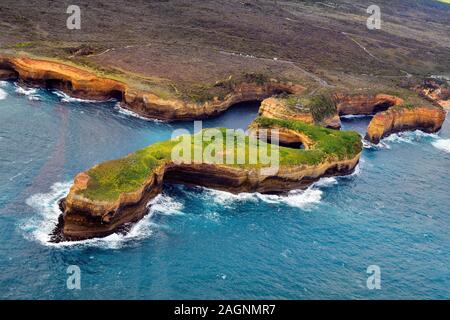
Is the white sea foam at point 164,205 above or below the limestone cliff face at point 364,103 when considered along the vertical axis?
below

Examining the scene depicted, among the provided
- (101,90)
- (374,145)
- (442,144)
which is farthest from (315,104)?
(101,90)

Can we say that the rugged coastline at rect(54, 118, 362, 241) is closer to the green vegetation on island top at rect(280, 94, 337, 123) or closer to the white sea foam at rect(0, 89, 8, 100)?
the green vegetation on island top at rect(280, 94, 337, 123)

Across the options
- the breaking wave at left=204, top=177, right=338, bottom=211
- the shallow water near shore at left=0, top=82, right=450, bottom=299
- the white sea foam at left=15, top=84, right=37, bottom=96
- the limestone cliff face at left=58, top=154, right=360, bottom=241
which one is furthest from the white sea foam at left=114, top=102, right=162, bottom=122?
the breaking wave at left=204, top=177, right=338, bottom=211

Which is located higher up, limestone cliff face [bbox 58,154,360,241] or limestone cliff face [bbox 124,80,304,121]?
limestone cliff face [bbox 124,80,304,121]

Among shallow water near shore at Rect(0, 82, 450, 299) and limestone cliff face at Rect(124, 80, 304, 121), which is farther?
limestone cliff face at Rect(124, 80, 304, 121)

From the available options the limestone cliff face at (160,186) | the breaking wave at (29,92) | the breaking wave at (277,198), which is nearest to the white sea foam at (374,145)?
the limestone cliff face at (160,186)

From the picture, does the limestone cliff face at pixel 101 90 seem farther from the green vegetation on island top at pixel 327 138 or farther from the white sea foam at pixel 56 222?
the white sea foam at pixel 56 222
